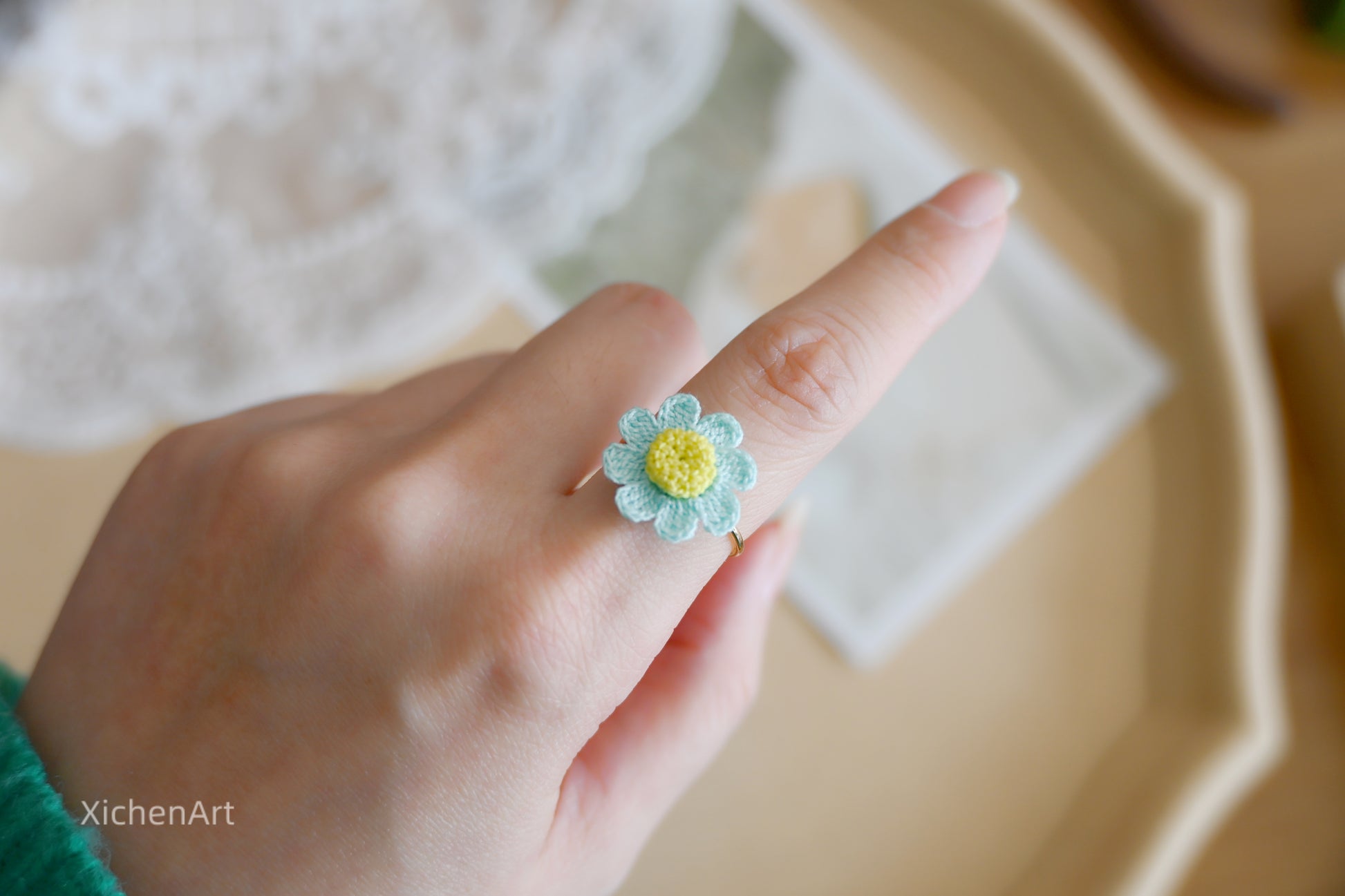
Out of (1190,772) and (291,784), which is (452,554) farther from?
(1190,772)

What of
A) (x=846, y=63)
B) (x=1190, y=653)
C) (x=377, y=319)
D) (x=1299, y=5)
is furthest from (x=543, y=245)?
(x=1299, y=5)

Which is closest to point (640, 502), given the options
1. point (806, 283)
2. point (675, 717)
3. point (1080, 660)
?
point (675, 717)

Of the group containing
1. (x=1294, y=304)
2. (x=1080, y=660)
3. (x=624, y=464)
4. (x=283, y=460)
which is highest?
(x=283, y=460)

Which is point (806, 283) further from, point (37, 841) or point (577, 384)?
point (37, 841)

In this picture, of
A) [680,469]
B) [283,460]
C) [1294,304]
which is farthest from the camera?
[1294,304]

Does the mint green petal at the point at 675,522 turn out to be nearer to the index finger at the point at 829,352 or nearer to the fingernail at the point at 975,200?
the index finger at the point at 829,352

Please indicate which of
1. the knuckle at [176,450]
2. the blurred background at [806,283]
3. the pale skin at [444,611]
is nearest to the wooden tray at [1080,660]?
the blurred background at [806,283]

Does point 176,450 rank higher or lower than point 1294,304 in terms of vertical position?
higher
